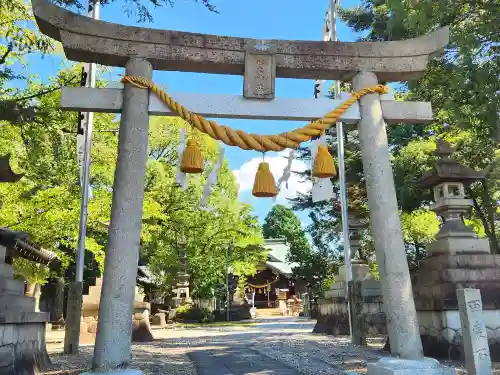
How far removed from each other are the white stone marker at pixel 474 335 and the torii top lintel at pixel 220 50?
2.88m

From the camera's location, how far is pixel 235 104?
5.23 m

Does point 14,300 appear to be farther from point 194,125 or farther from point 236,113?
point 236,113

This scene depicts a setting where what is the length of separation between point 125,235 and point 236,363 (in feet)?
13.5

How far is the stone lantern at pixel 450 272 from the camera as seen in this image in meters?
7.41

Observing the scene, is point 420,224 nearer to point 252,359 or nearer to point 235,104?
point 252,359

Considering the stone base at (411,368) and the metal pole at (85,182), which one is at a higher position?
the metal pole at (85,182)

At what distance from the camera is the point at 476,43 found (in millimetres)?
6191

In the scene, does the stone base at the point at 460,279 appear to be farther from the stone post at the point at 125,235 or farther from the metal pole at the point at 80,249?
the metal pole at the point at 80,249

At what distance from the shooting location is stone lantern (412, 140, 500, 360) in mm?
7414

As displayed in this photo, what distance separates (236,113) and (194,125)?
53cm

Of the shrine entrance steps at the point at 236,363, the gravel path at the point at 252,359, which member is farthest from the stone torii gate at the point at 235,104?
the shrine entrance steps at the point at 236,363

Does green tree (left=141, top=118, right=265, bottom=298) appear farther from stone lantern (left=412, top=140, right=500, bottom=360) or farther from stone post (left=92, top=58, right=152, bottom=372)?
stone post (left=92, top=58, right=152, bottom=372)

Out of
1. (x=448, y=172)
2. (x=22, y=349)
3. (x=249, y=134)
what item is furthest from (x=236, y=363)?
(x=448, y=172)

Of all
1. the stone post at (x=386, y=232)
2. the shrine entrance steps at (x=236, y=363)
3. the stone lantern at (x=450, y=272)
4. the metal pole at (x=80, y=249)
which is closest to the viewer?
the stone post at (x=386, y=232)
